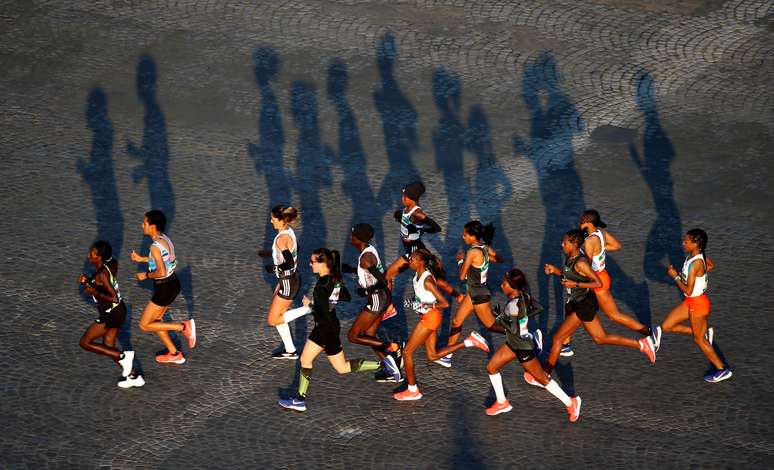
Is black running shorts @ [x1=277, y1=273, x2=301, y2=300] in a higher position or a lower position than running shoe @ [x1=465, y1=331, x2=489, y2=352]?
higher

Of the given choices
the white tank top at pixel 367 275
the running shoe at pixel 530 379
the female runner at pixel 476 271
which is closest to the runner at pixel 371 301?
the white tank top at pixel 367 275

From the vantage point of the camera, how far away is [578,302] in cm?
1274

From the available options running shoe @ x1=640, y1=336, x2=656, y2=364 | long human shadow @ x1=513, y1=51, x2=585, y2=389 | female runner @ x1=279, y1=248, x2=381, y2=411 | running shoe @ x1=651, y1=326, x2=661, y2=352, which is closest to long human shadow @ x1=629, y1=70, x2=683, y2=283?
long human shadow @ x1=513, y1=51, x2=585, y2=389

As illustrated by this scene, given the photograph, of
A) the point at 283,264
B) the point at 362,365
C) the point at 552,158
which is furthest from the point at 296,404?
the point at 552,158

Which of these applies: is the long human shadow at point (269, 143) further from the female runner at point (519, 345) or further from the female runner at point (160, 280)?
the female runner at point (519, 345)

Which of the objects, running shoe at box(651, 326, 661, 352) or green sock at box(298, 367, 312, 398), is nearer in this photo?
green sock at box(298, 367, 312, 398)

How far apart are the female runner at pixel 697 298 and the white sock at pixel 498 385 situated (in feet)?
7.82

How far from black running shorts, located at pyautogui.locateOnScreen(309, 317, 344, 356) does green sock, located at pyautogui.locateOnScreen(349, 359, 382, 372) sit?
1.69 ft

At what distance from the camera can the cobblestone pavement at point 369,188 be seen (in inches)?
476

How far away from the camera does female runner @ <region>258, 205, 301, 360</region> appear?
12.9 meters

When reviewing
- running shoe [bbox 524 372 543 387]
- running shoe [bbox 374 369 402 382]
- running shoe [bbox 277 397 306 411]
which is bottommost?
running shoe [bbox 277 397 306 411]

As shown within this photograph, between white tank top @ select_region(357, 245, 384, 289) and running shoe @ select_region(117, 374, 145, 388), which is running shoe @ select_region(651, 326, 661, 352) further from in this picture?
running shoe @ select_region(117, 374, 145, 388)

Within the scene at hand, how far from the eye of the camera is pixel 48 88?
20062 mm

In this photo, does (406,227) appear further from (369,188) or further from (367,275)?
(369,188)
